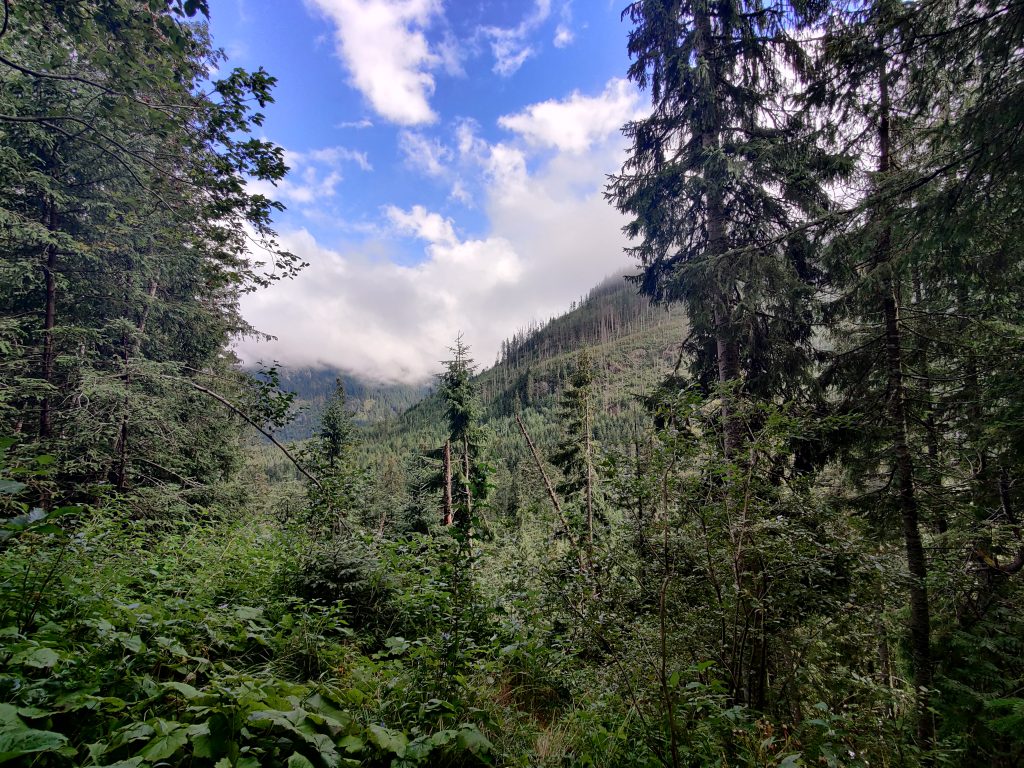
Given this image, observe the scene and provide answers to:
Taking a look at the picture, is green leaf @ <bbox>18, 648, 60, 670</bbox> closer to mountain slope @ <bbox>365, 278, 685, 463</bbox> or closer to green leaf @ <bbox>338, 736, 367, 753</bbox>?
green leaf @ <bbox>338, 736, 367, 753</bbox>

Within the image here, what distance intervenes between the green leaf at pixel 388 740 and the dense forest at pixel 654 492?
2cm

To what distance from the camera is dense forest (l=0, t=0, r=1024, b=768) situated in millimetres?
2559

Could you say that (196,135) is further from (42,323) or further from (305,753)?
(42,323)

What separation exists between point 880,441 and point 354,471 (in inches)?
365

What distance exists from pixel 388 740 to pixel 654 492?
9.56ft

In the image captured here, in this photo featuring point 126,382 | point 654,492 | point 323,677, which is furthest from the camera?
point 126,382

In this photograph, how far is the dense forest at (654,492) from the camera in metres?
2.56

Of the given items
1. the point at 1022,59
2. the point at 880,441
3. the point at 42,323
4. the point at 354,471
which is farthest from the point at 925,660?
the point at 42,323

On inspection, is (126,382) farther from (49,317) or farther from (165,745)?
(165,745)

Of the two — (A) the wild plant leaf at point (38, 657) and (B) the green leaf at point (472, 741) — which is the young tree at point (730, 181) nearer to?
(B) the green leaf at point (472, 741)

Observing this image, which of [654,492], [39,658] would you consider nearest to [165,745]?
[39,658]

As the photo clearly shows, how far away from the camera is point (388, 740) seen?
2.12m

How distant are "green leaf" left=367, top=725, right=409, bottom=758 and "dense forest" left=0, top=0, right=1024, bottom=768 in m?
0.02

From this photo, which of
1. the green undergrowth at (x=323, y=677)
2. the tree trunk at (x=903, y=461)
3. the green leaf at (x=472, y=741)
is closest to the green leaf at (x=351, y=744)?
the green undergrowth at (x=323, y=677)
